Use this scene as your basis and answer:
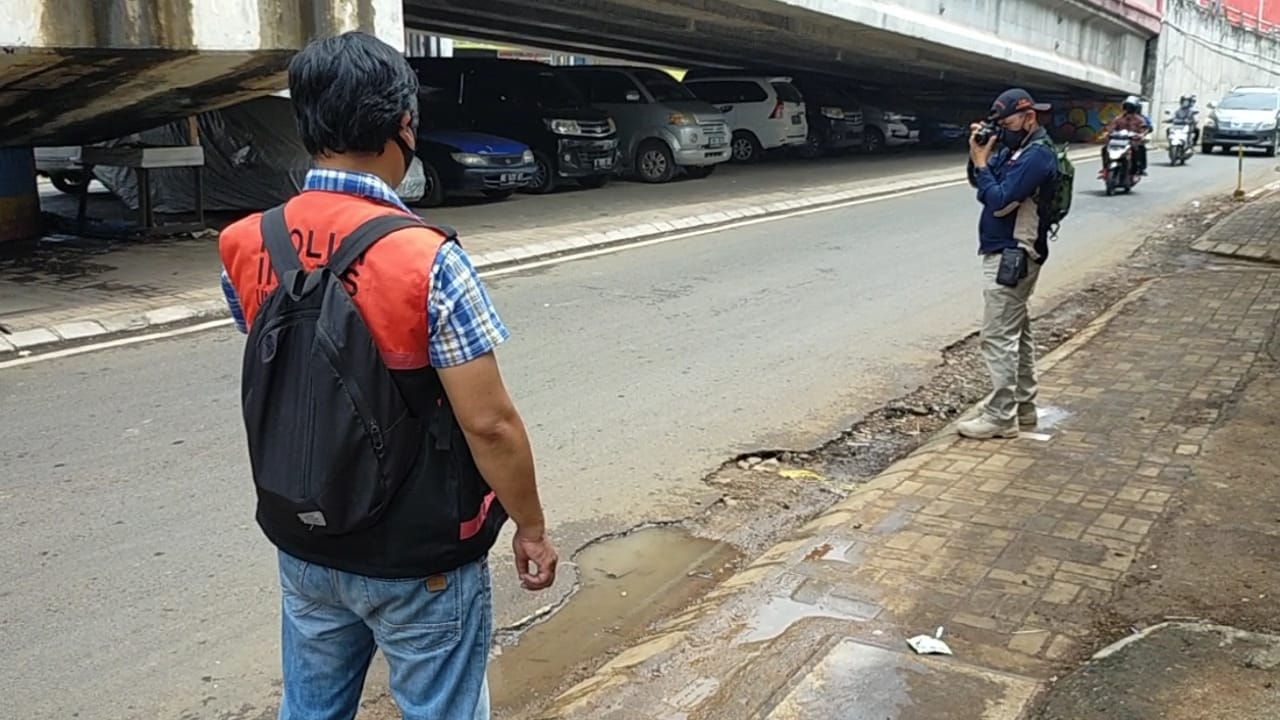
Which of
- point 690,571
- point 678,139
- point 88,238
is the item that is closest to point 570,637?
point 690,571

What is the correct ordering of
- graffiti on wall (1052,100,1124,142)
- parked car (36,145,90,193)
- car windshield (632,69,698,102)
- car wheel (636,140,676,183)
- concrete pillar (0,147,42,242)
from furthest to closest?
graffiti on wall (1052,100,1124,142) → car windshield (632,69,698,102) → car wheel (636,140,676,183) → parked car (36,145,90,193) → concrete pillar (0,147,42,242)

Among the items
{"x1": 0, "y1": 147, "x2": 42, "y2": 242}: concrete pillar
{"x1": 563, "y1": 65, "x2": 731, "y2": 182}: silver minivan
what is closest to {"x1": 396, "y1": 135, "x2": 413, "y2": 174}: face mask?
{"x1": 0, "y1": 147, "x2": 42, "y2": 242}: concrete pillar

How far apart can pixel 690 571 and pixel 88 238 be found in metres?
10.7

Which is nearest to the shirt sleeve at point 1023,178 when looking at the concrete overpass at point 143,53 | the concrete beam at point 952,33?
the concrete overpass at point 143,53

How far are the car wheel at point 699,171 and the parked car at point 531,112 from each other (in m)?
2.22

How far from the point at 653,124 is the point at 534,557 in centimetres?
1816

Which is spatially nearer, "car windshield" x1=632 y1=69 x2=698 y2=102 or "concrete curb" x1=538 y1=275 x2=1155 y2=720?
"concrete curb" x1=538 y1=275 x2=1155 y2=720

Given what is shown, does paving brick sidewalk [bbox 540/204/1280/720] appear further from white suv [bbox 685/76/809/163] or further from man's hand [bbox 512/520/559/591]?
white suv [bbox 685/76/809/163]

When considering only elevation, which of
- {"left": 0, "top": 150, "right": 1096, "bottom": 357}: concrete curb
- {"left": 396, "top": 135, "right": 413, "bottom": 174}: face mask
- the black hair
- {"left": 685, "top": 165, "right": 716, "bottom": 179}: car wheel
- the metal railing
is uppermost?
the metal railing

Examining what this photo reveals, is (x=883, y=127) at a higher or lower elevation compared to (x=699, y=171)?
higher

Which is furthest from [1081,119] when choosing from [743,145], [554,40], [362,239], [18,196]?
[362,239]

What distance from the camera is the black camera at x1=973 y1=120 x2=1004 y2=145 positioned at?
19.7 feet

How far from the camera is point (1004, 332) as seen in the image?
20.5 ft

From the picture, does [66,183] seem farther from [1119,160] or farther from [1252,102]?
[1252,102]
